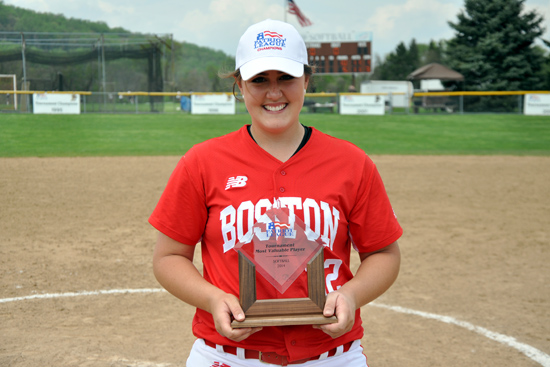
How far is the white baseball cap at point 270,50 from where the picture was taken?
1.93 m

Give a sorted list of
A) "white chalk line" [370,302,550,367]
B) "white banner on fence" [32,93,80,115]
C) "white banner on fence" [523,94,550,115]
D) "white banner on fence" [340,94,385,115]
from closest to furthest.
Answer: "white chalk line" [370,302,550,367] < "white banner on fence" [32,93,80,115] < "white banner on fence" [523,94,550,115] < "white banner on fence" [340,94,385,115]

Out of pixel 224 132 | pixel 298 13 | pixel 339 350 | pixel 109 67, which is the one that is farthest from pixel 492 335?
pixel 109 67

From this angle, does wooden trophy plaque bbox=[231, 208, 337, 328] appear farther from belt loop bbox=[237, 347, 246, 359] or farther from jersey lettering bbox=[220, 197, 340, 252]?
belt loop bbox=[237, 347, 246, 359]

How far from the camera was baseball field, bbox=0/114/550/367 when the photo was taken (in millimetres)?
4230

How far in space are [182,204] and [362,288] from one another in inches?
26.1

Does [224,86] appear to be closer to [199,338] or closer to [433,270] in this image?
[199,338]

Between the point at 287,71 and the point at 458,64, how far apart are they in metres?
40.7

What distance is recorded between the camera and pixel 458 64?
39.9 m

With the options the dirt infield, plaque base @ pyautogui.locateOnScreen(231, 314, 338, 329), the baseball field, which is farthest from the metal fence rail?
plaque base @ pyautogui.locateOnScreen(231, 314, 338, 329)

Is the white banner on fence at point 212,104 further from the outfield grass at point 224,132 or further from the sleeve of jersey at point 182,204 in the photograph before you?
the sleeve of jersey at point 182,204

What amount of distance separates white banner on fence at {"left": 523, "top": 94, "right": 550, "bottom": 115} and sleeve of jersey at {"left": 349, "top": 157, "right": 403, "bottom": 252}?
25735 millimetres

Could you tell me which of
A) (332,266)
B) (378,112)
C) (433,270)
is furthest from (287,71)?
(378,112)

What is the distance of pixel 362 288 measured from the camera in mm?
1918

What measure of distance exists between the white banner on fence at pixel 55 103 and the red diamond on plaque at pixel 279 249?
80.3ft
